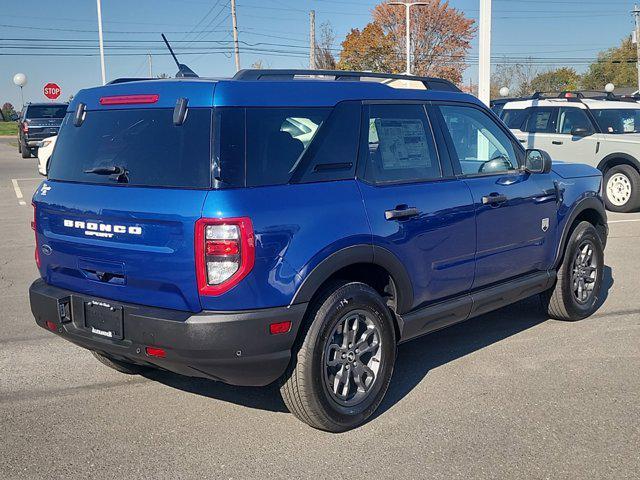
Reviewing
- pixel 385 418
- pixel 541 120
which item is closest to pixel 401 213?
pixel 385 418

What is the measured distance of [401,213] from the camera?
4152mm

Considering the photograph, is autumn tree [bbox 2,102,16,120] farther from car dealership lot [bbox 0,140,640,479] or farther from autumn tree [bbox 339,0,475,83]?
car dealership lot [bbox 0,140,640,479]

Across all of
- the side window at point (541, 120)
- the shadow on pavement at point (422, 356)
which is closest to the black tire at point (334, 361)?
the shadow on pavement at point (422, 356)

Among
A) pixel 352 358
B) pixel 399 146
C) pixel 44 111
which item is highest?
pixel 44 111

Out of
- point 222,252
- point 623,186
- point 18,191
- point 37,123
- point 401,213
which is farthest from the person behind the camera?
point 37,123

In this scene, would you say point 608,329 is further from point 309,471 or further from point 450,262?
point 309,471

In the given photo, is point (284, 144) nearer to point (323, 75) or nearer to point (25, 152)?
point (323, 75)

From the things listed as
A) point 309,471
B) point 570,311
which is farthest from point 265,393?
point 570,311

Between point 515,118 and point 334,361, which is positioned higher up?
point 515,118

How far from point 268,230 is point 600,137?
10713 millimetres

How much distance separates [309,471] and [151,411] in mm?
1204

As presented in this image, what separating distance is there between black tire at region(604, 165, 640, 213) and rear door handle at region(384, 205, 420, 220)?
950 centimetres

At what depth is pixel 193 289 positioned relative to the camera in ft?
11.3

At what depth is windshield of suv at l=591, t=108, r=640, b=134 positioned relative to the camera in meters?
12.7
